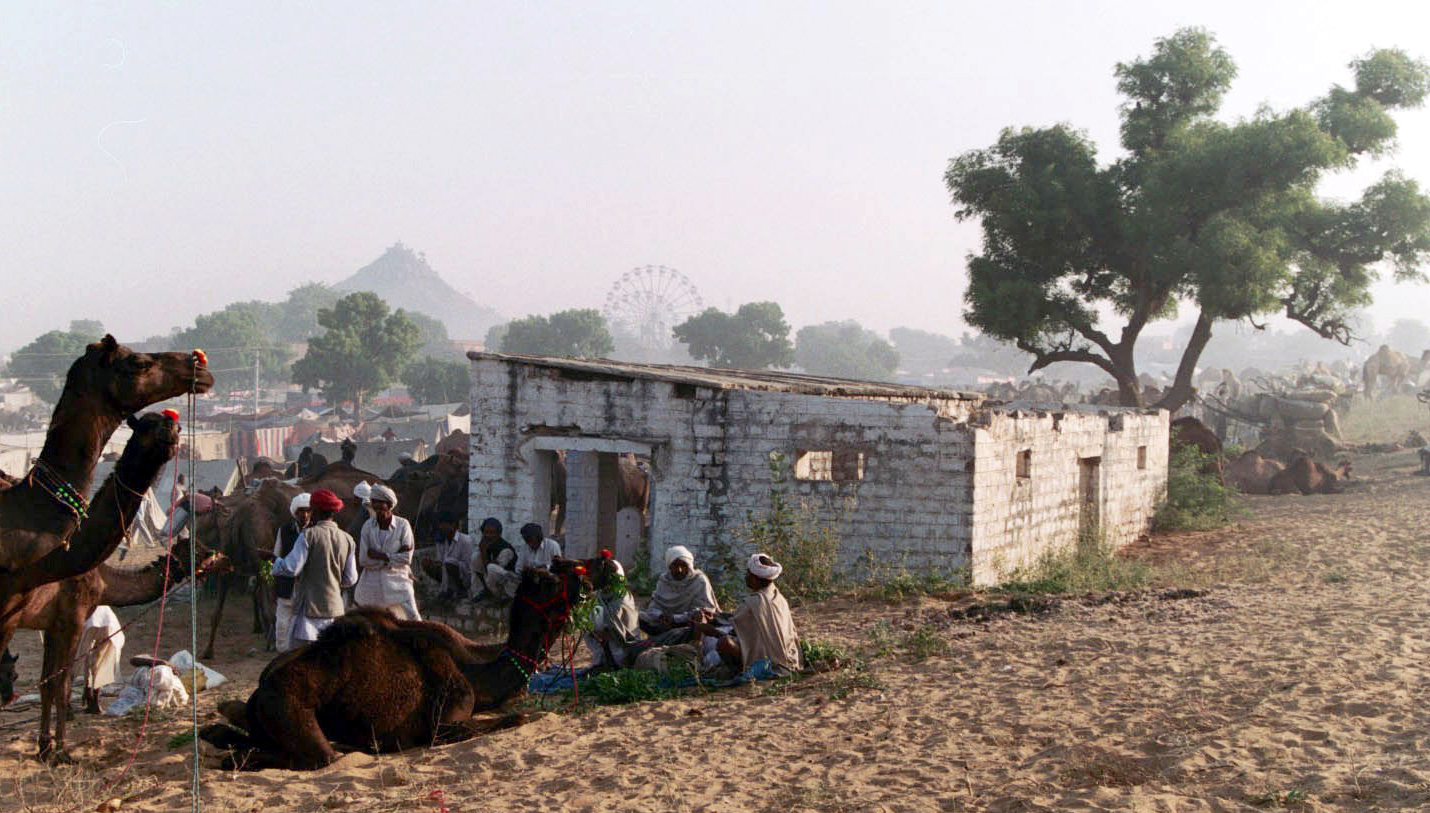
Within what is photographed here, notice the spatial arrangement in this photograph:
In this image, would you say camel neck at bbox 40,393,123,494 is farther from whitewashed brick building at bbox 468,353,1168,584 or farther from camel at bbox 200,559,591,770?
whitewashed brick building at bbox 468,353,1168,584

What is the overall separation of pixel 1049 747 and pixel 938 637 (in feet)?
9.58

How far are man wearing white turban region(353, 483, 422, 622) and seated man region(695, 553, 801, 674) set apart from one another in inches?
102

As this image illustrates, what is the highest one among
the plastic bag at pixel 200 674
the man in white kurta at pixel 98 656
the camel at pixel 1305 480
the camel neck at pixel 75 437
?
the camel neck at pixel 75 437

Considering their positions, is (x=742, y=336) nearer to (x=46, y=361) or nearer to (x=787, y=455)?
(x=46, y=361)

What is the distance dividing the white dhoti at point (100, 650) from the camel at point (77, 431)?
3049mm

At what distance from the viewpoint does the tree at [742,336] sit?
3137 inches

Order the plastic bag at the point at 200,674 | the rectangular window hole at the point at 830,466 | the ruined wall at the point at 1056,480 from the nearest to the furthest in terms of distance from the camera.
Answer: the plastic bag at the point at 200,674
the rectangular window hole at the point at 830,466
the ruined wall at the point at 1056,480

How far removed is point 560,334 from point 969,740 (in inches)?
2862

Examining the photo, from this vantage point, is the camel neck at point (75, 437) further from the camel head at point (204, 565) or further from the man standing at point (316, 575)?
the man standing at point (316, 575)

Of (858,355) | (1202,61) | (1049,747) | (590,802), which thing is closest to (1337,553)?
(1049,747)

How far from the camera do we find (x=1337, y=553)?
53.5 ft

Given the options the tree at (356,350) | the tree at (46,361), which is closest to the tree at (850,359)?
the tree at (356,350)

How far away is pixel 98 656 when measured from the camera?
877cm

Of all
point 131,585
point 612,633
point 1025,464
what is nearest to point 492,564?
point 612,633
